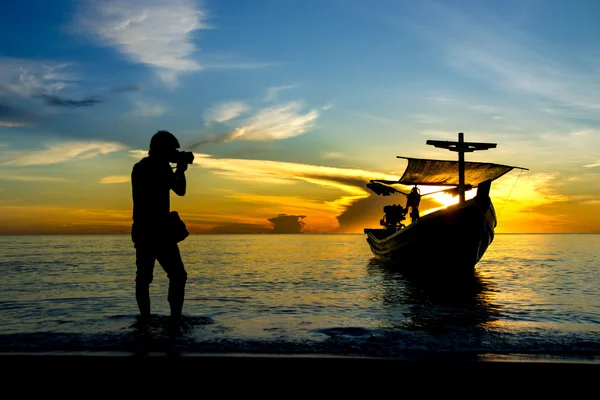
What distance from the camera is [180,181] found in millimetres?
5949

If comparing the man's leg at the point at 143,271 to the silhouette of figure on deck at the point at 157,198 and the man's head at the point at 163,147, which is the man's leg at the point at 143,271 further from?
the man's head at the point at 163,147

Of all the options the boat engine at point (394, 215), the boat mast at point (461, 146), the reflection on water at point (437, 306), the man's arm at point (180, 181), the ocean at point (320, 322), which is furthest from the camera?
the boat engine at point (394, 215)

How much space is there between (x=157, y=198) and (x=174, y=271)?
3.24ft

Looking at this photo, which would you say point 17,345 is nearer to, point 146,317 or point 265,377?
point 146,317

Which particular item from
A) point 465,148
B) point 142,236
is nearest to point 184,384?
point 142,236

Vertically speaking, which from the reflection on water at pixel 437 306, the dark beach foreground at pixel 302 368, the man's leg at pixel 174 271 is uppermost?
the man's leg at pixel 174 271

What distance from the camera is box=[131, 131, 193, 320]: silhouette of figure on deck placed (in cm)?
596

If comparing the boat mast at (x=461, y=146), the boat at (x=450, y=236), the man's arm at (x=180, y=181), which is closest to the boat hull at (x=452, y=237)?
the boat at (x=450, y=236)

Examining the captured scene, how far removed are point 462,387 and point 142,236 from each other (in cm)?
431

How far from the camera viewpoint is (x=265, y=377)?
343cm

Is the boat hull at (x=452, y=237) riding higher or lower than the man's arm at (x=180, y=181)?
lower

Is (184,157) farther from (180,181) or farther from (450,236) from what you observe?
(450,236)

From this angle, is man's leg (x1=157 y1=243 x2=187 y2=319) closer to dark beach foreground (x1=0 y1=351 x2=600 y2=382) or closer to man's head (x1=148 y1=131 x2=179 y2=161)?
man's head (x1=148 y1=131 x2=179 y2=161)

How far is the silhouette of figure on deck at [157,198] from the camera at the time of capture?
596 centimetres
